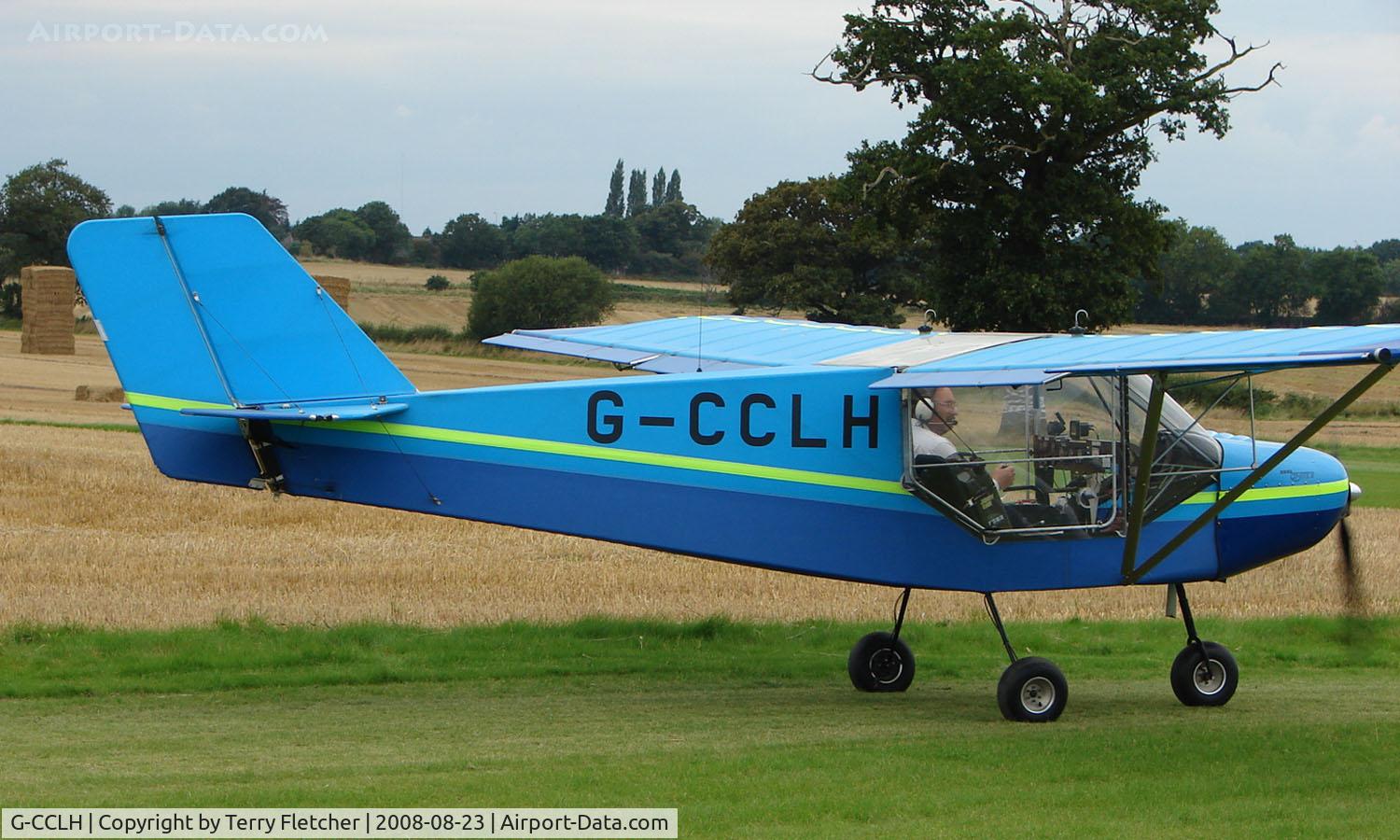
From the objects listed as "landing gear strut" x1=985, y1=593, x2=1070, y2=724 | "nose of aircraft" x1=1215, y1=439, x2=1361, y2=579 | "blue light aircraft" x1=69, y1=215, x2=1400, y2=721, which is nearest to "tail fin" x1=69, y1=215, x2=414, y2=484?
"blue light aircraft" x1=69, y1=215, x2=1400, y2=721

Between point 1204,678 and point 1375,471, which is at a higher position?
point 1204,678

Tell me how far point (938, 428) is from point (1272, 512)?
2.57m

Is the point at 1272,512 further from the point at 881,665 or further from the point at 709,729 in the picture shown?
the point at 709,729

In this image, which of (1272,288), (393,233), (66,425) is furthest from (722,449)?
(393,233)

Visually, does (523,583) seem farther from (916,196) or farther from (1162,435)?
(916,196)

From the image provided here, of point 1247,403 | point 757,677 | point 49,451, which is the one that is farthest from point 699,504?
point 49,451

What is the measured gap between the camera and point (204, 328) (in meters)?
8.97

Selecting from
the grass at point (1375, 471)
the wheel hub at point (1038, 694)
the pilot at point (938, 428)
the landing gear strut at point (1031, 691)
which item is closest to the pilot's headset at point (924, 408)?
the pilot at point (938, 428)

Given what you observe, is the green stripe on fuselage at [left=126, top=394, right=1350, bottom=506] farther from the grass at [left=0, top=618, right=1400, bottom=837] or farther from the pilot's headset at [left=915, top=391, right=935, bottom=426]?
the grass at [left=0, top=618, right=1400, bottom=837]

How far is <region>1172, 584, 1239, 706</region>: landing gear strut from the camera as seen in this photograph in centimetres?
1020

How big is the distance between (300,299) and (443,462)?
1.40 m

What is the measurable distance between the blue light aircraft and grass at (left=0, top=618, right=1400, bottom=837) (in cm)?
117

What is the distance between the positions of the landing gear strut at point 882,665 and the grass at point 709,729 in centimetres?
19

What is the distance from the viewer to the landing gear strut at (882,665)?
34.9 feet
